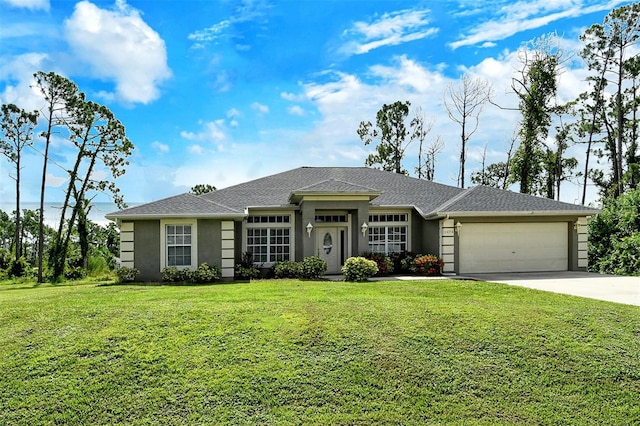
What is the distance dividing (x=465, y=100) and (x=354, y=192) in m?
18.6

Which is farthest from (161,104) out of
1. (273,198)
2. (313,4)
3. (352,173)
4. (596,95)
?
(596,95)

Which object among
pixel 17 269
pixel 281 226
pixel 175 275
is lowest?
pixel 17 269

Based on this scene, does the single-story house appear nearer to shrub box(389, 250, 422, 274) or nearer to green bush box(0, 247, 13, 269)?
shrub box(389, 250, 422, 274)

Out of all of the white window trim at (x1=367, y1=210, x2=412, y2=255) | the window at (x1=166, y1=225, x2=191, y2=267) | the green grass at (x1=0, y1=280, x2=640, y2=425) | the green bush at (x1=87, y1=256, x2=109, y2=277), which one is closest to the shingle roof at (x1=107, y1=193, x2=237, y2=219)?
the window at (x1=166, y1=225, x2=191, y2=267)

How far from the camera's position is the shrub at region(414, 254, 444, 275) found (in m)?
16.0

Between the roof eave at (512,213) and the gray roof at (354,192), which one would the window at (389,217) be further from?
the roof eave at (512,213)

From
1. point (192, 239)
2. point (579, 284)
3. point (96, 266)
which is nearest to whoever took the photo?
point (579, 284)

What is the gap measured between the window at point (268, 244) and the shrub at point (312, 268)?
1.86 m

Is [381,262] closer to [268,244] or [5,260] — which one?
[268,244]

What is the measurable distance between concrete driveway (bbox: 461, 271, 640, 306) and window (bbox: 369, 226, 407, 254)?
3.05 m

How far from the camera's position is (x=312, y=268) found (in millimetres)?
15453

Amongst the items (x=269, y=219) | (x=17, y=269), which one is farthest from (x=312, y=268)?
(x=17, y=269)

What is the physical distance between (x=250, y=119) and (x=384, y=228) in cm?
688

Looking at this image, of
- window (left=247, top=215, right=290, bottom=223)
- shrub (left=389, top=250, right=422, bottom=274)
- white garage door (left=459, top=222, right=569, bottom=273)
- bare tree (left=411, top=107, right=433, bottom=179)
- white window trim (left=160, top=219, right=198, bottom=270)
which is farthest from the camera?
bare tree (left=411, top=107, right=433, bottom=179)
